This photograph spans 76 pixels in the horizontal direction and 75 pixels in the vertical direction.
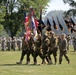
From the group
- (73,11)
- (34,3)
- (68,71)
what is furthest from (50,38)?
(73,11)

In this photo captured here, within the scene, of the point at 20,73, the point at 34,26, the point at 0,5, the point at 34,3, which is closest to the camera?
the point at 20,73

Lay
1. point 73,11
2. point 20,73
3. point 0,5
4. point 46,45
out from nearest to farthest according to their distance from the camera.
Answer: point 20,73
point 46,45
point 0,5
point 73,11

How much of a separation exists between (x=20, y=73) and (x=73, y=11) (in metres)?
49.5

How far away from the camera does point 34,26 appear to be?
23609 mm

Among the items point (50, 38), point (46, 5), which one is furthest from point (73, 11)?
point (50, 38)

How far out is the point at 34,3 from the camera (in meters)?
56.6

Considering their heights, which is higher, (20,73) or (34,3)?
(34,3)

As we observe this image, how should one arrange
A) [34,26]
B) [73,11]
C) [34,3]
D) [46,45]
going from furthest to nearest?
[73,11] < [34,3] < [34,26] < [46,45]

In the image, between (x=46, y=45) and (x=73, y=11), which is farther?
(x=73, y=11)

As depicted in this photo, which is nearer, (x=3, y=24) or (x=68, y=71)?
(x=68, y=71)

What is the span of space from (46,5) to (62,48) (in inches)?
1544

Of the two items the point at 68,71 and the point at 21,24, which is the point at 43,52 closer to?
the point at 68,71

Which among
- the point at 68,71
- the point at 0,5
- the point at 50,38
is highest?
the point at 0,5

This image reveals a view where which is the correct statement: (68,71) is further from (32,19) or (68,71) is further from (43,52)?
(32,19)
